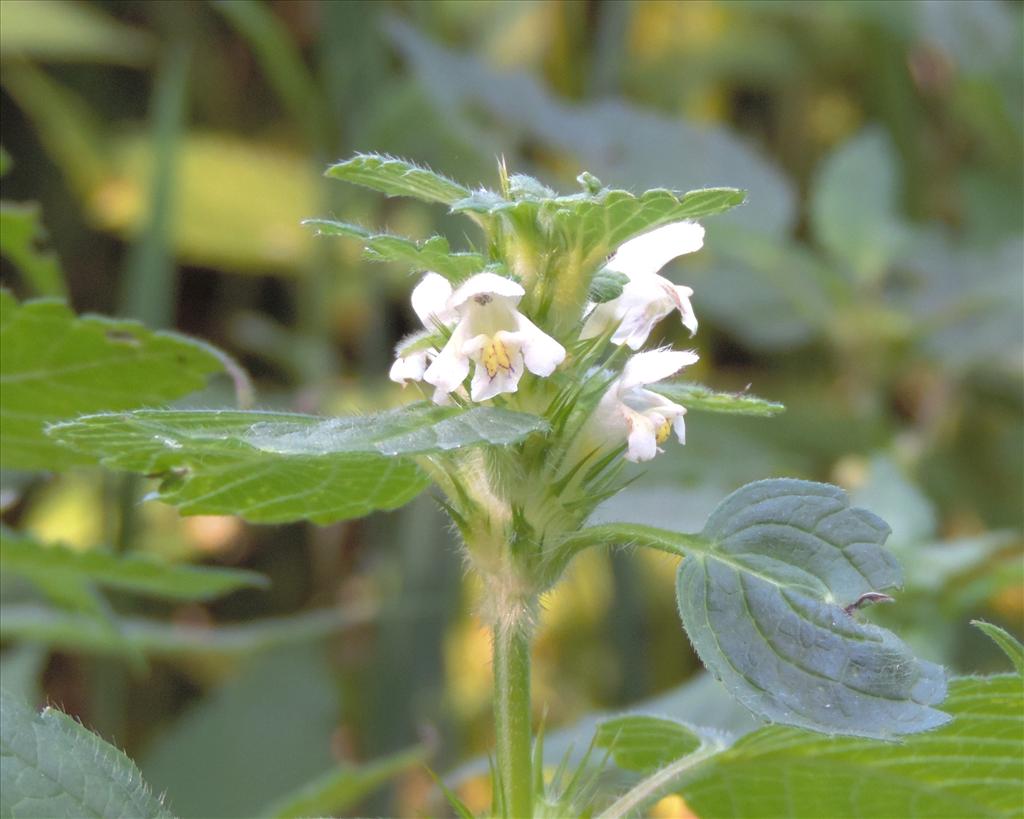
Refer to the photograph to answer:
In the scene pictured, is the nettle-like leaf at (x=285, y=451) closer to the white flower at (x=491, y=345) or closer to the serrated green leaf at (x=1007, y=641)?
the white flower at (x=491, y=345)

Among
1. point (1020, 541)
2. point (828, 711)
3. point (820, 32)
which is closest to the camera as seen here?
point (828, 711)

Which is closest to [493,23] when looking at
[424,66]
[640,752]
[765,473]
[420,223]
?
[420,223]

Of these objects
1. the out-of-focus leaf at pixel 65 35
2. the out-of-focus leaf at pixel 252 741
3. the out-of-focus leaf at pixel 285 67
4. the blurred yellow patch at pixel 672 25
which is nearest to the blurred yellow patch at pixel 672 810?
the out-of-focus leaf at pixel 252 741

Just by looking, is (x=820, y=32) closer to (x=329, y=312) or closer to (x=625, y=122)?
(x=625, y=122)

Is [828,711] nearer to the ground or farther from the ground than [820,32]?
nearer to the ground

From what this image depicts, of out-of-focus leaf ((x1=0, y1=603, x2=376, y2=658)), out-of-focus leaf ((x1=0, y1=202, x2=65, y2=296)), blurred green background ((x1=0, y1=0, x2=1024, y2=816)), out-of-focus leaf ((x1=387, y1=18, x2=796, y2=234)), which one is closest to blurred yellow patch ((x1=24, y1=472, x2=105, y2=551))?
blurred green background ((x1=0, y1=0, x2=1024, y2=816))

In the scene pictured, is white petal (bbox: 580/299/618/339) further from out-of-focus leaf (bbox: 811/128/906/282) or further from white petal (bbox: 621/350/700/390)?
out-of-focus leaf (bbox: 811/128/906/282)

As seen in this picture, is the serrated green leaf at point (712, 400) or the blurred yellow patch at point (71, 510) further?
the blurred yellow patch at point (71, 510)
